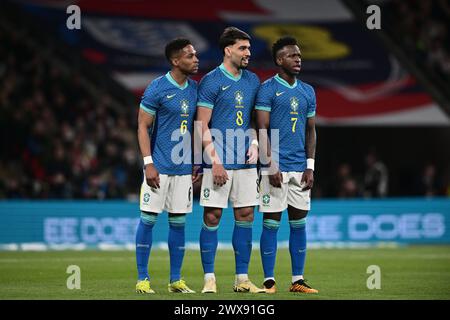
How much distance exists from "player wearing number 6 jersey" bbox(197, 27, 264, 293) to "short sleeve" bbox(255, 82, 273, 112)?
9 cm

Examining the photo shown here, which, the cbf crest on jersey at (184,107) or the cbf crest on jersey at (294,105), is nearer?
the cbf crest on jersey at (184,107)

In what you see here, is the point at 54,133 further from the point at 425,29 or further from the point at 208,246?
the point at 208,246

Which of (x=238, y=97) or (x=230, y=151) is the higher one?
(x=238, y=97)

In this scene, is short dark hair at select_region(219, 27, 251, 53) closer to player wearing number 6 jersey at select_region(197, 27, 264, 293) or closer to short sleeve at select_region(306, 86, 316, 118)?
player wearing number 6 jersey at select_region(197, 27, 264, 293)

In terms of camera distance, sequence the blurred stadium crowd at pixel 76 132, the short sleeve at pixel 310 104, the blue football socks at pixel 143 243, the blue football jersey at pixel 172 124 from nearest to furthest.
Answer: the blue football socks at pixel 143 243 < the blue football jersey at pixel 172 124 < the short sleeve at pixel 310 104 < the blurred stadium crowd at pixel 76 132

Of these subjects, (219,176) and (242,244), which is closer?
(219,176)

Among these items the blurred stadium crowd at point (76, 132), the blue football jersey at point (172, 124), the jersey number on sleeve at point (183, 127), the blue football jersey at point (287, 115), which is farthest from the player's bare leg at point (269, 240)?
the blurred stadium crowd at point (76, 132)

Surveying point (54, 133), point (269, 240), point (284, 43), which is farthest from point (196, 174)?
point (54, 133)

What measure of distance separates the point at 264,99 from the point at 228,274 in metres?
3.41

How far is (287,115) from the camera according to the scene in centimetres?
1120

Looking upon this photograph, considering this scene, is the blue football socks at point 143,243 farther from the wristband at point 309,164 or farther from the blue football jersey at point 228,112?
the wristband at point 309,164

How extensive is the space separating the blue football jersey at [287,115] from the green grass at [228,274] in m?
1.42

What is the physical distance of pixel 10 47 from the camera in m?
25.1

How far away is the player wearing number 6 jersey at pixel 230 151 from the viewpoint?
10992mm
